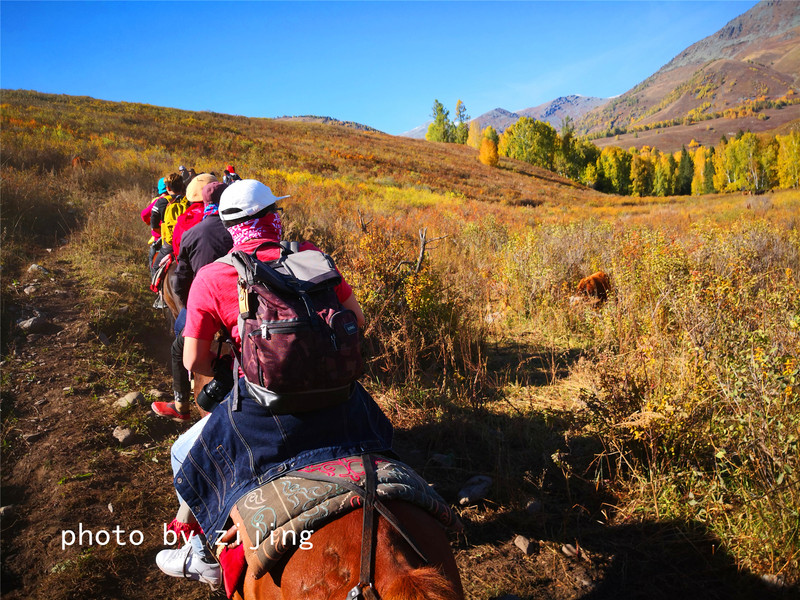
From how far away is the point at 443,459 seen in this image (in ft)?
12.1

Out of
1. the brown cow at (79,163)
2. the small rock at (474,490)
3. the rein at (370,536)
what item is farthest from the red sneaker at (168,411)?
the brown cow at (79,163)

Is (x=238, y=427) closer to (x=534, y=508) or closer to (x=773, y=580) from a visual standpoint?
(x=534, y=508)

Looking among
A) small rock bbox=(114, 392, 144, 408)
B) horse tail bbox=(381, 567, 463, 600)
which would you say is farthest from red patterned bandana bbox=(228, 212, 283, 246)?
small rock bbox=(114, 392, 144, 408)

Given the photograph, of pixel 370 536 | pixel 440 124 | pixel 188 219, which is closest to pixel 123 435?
pixel 188 219

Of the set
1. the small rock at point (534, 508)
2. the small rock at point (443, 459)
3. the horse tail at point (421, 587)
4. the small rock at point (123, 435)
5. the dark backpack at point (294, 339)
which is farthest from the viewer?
the small rock at point (123, 435)

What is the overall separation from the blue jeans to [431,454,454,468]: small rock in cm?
184

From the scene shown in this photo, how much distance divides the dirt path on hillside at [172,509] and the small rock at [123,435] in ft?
0.13

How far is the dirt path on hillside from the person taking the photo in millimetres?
2582

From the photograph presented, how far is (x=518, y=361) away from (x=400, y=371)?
5.18ft

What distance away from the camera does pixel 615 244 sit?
8.19m

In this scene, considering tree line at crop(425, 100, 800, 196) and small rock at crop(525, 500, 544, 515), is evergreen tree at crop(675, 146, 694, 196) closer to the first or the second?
tree line at crop(425, 100, 800, 196)

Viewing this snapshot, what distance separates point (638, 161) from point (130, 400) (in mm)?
88642

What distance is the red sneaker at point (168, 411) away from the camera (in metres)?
4.14

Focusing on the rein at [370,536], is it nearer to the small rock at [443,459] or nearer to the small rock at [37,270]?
the small rock at [443,459]
